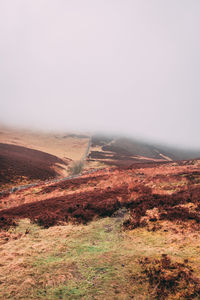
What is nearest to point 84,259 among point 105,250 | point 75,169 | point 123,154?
point 105,250

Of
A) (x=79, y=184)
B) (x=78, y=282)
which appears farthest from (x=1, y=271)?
(x=79, y=184)

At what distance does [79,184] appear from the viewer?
24.2 metres

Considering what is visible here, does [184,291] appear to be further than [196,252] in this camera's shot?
No

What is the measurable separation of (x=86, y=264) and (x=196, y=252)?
14.8 ft

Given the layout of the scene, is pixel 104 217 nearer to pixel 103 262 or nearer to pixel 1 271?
pixel 103 262

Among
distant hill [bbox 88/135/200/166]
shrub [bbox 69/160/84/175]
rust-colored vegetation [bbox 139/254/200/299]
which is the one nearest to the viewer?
rust-colored vegetation [bbox 139/254/200/299]

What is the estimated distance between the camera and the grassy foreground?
5.42m

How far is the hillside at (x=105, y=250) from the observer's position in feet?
17.6

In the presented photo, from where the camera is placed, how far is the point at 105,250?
25.2 ft

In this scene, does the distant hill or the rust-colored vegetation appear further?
the distant hill

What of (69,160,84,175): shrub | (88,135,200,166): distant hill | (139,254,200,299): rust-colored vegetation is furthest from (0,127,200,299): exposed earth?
(88,135,200,166): distant hill

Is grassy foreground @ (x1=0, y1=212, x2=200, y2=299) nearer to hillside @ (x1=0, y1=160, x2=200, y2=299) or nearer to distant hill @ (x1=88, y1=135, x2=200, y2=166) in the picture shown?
hillside @ (x1=0, y1=160, x2=200, y2=299)

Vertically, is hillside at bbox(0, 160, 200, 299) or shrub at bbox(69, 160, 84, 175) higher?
hillside at bbox(0, 160, 200, 299)

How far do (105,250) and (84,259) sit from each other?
1.12 meters
